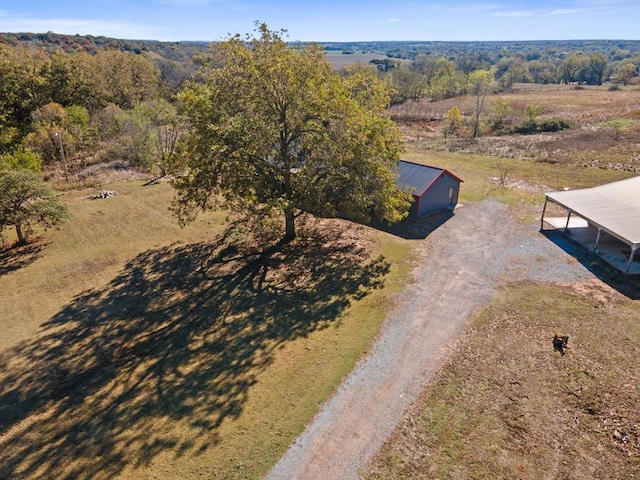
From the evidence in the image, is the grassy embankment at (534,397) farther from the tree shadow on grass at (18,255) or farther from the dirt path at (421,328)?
the tree shadow on grass at (18,255)

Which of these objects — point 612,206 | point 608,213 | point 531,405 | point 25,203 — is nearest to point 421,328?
point 531,405

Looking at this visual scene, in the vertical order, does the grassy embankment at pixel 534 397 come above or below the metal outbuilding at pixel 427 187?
below

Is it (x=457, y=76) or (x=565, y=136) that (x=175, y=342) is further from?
(x=457, y=76)

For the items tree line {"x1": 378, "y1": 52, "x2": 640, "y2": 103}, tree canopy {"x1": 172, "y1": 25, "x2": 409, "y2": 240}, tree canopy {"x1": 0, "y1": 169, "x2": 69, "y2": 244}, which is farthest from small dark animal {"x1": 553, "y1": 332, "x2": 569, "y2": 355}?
tree line {"x1": 378, "y1": 52, "x2": 640, "y2": 103}

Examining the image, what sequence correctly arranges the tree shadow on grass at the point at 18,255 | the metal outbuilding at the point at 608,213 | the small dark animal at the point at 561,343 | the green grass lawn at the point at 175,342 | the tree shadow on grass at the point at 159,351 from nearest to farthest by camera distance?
1. the green grass lawn at the point at 175,342
2. the tree shadow on grass at the point at 159,351
3. the small dark animal at the point at 561,343
4. the metal outbuilding at the point at 608,213
5. the tree shadow on grass at the point at 18,255

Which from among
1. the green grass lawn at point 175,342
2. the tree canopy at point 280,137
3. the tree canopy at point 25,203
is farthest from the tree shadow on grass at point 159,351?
the tree canopy at point 25,203

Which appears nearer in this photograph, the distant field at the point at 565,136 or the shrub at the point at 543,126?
the distant field at the point at 565,136

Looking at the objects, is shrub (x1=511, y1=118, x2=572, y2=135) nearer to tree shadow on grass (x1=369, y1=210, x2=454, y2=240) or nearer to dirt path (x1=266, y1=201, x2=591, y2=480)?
dirt path (x1=266, y1=201, x2=591, y2=480)
